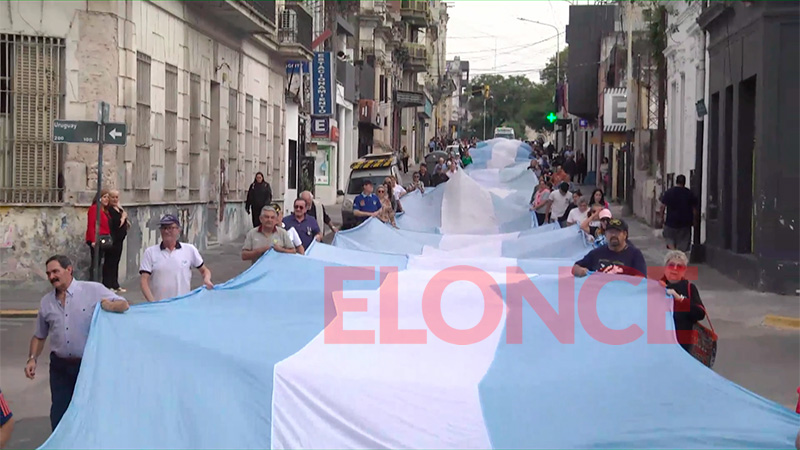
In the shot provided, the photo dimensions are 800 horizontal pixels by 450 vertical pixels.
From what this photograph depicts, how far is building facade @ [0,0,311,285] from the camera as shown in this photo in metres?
18.1

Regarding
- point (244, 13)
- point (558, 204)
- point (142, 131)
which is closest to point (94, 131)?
point (142, 131)

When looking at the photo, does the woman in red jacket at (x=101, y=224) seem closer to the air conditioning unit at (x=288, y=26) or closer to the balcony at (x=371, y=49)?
the air conditioning unit at (x=288, y=26)

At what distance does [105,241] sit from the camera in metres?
17.6

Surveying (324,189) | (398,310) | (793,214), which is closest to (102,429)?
(398,310)

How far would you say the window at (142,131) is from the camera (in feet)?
66.0

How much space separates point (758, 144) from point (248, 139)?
49.9 feet

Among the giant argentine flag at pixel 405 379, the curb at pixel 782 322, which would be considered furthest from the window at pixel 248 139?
the giant argentine flag at pixel 405 379

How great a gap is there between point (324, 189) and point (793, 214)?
28.1 meters

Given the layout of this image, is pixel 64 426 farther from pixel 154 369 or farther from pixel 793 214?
pixel 793 214

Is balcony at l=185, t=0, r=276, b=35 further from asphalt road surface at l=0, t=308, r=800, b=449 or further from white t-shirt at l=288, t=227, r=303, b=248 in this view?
white t-shirt at l=288, t=227, r=303, b=248

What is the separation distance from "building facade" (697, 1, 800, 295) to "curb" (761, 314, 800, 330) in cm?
251

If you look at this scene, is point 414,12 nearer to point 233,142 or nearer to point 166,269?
point 233,142

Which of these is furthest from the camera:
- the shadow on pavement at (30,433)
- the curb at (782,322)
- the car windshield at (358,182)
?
the car windshield at (358,182)

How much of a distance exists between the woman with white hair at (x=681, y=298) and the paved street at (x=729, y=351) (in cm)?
244
